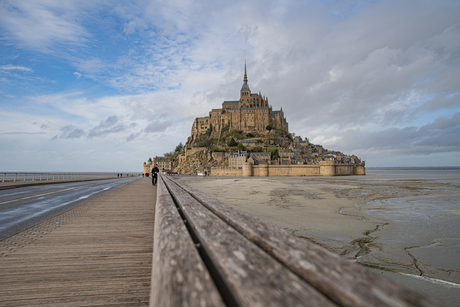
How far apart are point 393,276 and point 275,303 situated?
3376 mm

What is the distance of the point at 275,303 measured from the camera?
0.59 meters

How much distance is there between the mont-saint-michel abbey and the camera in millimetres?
58000

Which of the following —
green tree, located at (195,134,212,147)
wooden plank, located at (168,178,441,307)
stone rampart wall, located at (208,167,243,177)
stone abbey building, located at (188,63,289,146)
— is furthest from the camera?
stone abbey building, located at (188,63,289,146)

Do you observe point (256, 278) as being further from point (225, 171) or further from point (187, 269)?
point (225, 171)

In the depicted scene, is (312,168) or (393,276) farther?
(312,168)

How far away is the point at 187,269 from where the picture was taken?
846 millimetres

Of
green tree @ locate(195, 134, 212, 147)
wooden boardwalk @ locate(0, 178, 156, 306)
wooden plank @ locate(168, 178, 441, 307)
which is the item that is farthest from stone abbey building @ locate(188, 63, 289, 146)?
wooden plank @ locate(168, 178, 441, 307)

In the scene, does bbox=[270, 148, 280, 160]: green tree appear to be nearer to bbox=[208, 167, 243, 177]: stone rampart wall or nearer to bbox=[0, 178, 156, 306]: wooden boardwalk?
bbox=[208, 167, 243, 177]: stone rampart wall

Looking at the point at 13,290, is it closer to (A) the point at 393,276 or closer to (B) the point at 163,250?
(B) the point at 163,250

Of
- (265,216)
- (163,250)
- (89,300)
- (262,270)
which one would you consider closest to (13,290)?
(89,300)

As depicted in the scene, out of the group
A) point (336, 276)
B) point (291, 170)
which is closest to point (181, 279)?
point (336, 276)

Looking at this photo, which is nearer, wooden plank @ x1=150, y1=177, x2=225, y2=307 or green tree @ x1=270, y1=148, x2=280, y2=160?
wooden plank @ x1=150, y1=177, x2=225, y2=307

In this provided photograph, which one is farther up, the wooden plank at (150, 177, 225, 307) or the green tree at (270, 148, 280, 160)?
the green tree at (270, 148, 280, 160)

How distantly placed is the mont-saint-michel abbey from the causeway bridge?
54369 millimetres
